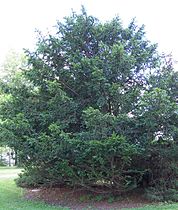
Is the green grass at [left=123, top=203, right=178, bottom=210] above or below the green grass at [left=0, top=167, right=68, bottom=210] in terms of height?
below

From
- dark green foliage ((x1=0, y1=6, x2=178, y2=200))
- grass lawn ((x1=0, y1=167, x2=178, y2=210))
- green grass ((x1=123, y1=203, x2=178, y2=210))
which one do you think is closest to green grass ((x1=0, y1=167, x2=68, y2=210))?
grass lawn ((x1=0, y1=167, x2=178, y2=210))

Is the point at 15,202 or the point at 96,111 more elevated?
the point at 96,111

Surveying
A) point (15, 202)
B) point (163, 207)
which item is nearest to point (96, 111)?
point (163, 207)

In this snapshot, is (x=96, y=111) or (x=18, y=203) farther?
(x=18, y=203)

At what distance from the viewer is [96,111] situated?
25.3 ft

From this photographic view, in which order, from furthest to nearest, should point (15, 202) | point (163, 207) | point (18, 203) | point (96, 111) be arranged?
point (15, 202)
point (18, 203)
point (163, 207)
point (96, 111)

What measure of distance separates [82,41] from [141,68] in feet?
6.64

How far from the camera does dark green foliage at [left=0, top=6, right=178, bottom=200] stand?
799 cm

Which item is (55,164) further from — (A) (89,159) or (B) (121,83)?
(B) (121,83)

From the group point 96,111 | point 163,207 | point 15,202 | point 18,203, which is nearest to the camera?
point 96,111

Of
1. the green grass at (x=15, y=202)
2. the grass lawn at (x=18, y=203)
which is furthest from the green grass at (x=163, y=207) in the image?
the green grass at (x=15, y=202)

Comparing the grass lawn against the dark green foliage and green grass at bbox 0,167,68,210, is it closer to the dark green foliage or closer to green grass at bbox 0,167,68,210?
green grass at bbox 0,167,68,210

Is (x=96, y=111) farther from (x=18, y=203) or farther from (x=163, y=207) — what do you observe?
(x=18, y=203)

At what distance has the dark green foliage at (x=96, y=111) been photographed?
7988 millimetres
